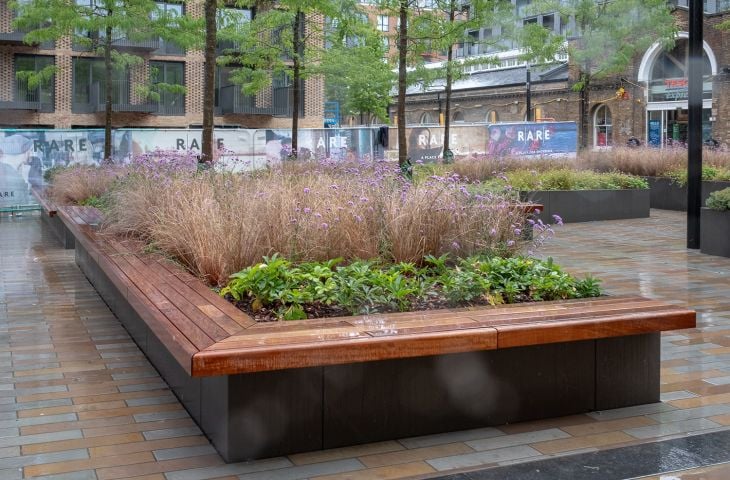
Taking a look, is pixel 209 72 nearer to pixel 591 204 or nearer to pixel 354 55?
pixel 591 204

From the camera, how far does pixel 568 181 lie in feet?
57.7

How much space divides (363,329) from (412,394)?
43cm

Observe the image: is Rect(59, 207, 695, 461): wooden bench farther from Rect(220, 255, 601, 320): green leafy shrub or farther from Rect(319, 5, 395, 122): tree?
Rect(319, 5, 395, 122): tree

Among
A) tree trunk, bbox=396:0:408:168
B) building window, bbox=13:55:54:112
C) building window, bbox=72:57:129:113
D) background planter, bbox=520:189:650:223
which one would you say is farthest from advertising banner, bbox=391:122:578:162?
building window, bbox=13:55:54:112

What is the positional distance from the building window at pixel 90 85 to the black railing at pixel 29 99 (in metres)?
1.14

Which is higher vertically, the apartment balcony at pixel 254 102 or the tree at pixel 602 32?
the tree at pixel 602 32

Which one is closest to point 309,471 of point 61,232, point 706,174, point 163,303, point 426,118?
point 163,303

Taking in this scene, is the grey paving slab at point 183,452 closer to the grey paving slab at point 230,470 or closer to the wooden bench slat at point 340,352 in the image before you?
the grey paving slab at point 230,470

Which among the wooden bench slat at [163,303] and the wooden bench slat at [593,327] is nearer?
the wooden bench slat at [163,303]

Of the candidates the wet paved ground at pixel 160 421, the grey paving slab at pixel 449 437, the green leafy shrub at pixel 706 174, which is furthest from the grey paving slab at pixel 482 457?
the green leafy shrub at pixel 706 174

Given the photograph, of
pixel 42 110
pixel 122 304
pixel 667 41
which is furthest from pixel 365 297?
pixel 42 110

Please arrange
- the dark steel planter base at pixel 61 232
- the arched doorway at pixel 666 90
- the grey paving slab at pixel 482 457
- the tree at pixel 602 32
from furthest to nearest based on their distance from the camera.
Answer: the arched doorway at pixel 666 90 < the tree at pixel 602 32 < the dark steel planter base at pixel 61 232 < the grey paving slab at pixel 482 457

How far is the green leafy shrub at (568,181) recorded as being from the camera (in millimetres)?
17391

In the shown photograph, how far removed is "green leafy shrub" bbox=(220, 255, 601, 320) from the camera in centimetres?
545
